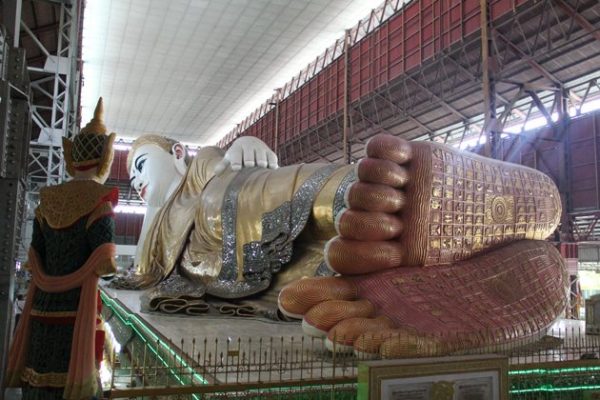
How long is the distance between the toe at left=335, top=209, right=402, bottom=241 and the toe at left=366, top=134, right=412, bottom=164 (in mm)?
338

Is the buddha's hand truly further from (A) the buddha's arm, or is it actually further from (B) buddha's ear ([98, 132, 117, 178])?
(B) buddha's ear ([98, 132, 117, 178])

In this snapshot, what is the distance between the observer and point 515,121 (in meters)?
10.6

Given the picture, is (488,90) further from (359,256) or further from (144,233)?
(359,256)

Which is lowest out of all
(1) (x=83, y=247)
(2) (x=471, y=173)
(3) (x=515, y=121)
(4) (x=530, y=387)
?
(4) (x=530, y=387)

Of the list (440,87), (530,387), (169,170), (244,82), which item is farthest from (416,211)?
(244,82)

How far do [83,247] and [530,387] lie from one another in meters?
1.99

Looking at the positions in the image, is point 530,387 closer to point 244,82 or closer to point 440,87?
point 440,87

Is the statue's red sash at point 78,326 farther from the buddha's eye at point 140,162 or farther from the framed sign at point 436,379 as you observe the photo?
the buddha's eye at point 140,162

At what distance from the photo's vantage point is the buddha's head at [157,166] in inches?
281

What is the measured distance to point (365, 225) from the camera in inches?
120

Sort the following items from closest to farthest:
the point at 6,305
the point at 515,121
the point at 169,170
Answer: the point at 6,305, the point at 169,170, the point at 515,121

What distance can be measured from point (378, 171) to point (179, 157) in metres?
4.67

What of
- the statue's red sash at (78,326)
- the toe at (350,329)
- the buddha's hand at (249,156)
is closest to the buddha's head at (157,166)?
the buddha's hand at (249,156)

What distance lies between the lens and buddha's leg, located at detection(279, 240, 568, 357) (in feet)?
8.61
